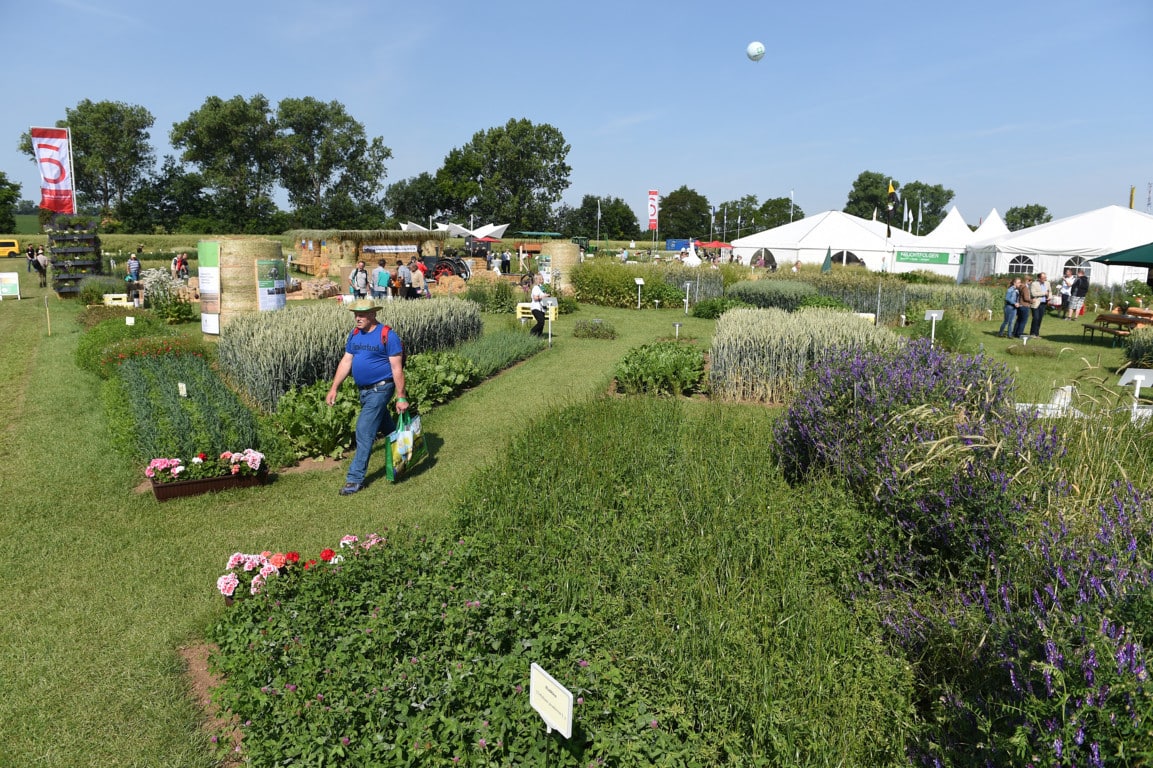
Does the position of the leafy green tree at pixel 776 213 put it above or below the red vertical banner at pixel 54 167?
above

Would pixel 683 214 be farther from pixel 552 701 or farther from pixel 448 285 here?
pixel 552 701

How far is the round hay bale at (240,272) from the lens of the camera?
42.8 feet

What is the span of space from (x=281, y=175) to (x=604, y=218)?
1671 inches

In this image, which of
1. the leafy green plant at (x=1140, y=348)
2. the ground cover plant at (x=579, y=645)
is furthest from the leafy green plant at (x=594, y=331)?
the ground cover plant at (x=579, y=645)

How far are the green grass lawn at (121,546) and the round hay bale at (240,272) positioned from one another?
3.47m

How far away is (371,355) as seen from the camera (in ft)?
19.7

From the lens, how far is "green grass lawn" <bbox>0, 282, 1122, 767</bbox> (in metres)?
3.13

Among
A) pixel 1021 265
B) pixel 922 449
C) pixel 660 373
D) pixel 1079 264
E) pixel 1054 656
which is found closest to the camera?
pixel 1054 656

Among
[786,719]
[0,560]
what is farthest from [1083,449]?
[0,560]

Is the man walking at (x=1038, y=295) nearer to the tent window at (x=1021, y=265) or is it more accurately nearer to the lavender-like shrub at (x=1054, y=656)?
the lavender-like shrub at (x=1054, y=656)

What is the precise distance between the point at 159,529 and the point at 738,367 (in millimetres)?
7063

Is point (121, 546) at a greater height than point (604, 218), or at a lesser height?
lesser

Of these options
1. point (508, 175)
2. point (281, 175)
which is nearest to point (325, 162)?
point (281, 175)

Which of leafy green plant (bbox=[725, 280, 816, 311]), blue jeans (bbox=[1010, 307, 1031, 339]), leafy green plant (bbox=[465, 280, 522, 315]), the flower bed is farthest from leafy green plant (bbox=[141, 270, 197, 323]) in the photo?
blue jeans (bbox=[1010, 307, 1031, 339])
